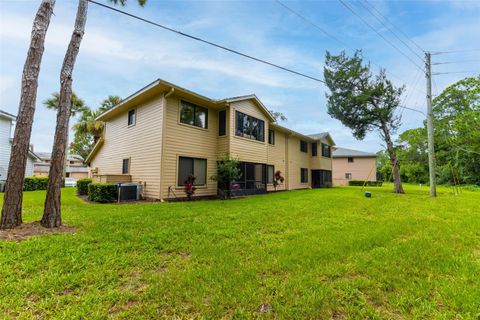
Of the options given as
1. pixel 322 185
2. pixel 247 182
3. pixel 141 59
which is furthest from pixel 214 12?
pixel 322 185

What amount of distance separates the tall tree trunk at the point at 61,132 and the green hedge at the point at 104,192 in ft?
16.7

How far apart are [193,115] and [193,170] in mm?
2930

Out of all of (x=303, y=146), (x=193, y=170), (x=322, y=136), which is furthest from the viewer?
(x=322, y=136)

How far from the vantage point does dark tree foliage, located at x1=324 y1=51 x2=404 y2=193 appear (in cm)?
1767

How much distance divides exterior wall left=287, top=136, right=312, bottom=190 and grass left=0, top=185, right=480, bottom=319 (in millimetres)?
14590

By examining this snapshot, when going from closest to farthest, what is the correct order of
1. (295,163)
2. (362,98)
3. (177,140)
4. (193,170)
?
(177,140) < (193,170) < (362,98) < (295,163)

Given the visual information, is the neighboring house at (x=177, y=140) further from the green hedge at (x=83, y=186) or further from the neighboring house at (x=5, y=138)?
the neighboring house at (x=5, y=138)

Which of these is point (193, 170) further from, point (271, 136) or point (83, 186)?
point (271, 136)

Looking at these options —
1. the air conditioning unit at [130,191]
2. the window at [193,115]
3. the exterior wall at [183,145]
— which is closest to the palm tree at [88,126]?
the air conditioning unit at [130,191]

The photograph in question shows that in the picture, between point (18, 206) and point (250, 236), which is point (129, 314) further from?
point (18, 206)

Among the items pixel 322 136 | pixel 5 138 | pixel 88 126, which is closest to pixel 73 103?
pixel 88 126

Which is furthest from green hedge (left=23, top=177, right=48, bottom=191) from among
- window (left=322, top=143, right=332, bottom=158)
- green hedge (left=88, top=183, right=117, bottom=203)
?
window (left=322, top=143, right=332, bottom=158)

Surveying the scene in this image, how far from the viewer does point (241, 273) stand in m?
3.04

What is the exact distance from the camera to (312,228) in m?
5.53
